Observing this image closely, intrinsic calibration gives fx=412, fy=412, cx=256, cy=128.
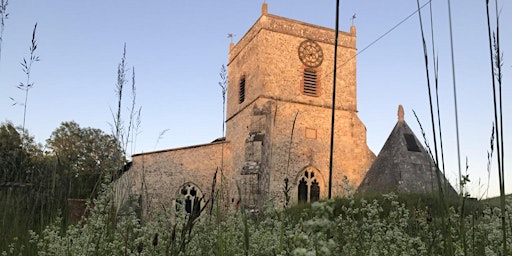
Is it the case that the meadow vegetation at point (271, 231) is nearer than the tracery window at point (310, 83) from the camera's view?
Yes

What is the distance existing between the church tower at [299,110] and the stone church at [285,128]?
0.05 metres

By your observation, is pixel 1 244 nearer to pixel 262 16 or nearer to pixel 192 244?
pixel 192 244

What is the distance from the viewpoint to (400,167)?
1731 cm

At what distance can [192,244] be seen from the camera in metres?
2.46

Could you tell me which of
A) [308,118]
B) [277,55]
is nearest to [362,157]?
[308,118]

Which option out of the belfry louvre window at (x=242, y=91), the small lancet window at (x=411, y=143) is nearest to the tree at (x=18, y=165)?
the belfry louvre window at (x=242, y=91)

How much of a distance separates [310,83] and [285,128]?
3.03 meters

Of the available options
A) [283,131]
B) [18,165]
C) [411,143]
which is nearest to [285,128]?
[283,131]

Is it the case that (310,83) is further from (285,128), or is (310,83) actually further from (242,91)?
(242,91)

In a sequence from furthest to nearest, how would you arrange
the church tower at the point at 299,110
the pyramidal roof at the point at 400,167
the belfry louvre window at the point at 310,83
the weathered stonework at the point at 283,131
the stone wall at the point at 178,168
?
the belfry louvre window at the point at 310,83 < the stone wall at the point at 178,168 < the weathered stonework at the point at 283,131 < the church tower at the point at 299,110 < the pyramidal roof at the point at 400,167

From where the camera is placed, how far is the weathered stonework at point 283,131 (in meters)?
19.9

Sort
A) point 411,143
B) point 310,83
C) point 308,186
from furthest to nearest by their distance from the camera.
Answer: point 310,83 → point 308,186 → point 411,143

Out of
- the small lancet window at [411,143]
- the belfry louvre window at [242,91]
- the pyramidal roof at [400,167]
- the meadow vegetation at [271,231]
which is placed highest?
the belfry louvre window at [242,91]

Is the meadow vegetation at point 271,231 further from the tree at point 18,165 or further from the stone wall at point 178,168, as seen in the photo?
the stone wall at point 178,168
